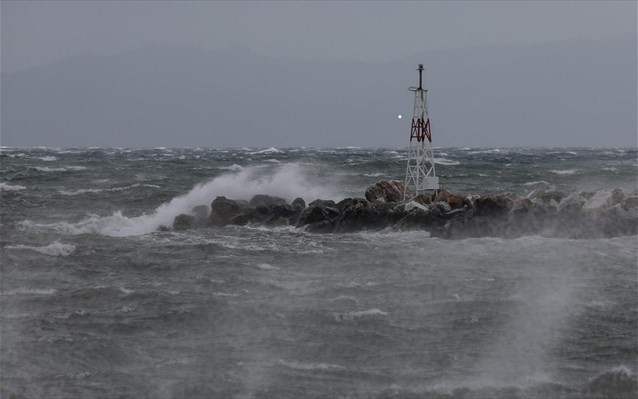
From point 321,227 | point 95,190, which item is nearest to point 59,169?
point 95,190

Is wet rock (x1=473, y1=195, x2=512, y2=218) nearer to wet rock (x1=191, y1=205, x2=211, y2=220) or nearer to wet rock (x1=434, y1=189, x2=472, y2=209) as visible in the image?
wet rock (x1=434, y1=189, x2=472, y2=209)

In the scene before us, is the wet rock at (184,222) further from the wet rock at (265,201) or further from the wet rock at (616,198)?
the wet rock at (616,198)

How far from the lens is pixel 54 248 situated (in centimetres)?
2059

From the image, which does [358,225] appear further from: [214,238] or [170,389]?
[170,389]

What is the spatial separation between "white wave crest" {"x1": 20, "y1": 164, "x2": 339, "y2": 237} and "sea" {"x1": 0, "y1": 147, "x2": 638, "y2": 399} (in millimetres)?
386

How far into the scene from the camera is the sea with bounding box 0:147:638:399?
10344 millimetres

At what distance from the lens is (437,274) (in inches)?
666

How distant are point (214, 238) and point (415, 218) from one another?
5.92 m

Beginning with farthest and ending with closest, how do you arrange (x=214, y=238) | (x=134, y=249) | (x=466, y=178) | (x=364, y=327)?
1. (x=466, y=178)
2. (x=214, y=238)
3. (x=134, y=249)
4. (x=364, y=327)

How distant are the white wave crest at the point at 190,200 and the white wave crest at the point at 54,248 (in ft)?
10.5

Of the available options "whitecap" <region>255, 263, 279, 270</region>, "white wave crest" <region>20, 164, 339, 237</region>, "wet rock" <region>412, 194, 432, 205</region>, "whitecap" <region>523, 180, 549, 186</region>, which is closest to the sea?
"whitecap" <region>255, 263, 279, 270</region>

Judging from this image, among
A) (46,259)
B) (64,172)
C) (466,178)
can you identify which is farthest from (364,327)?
(64,172)

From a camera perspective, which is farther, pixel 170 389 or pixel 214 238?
pixel 214 238

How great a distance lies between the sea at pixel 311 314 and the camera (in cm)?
1034
